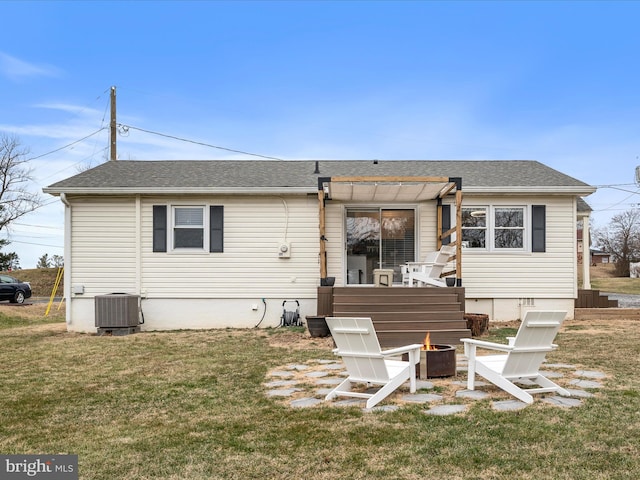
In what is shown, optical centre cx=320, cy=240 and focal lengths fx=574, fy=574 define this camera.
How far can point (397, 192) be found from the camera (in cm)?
1234

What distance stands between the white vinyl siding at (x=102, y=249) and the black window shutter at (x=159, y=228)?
48 centimetres

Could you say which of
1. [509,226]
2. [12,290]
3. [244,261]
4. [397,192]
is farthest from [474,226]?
[12,290]

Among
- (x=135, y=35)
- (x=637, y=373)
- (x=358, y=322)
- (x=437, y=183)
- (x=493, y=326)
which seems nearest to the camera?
(x=358, y=322)

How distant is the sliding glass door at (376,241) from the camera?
1350 cm

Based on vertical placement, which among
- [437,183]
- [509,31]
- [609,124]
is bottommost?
[437,183]

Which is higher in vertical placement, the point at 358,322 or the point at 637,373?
the point at 358,322

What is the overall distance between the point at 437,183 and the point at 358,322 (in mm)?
6991

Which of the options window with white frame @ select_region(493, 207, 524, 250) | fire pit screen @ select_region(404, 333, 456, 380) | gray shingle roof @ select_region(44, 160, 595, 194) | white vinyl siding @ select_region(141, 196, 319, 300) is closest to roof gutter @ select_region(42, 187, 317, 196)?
gray shingle roof @ select_region(44, 160, 595, 194)

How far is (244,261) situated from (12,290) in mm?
14845

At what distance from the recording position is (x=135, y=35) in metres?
16.0

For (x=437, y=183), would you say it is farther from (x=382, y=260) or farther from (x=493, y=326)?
(x=493, y=326)

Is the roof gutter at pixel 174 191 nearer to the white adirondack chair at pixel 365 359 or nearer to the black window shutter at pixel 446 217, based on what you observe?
the black window shutter at pixel 446 217

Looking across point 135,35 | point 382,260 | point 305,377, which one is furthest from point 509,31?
point 305,377

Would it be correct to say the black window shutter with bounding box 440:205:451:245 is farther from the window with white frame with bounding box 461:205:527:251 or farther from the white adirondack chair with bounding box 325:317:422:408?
the white adirondack chair with bounding box 325:317:422:408
